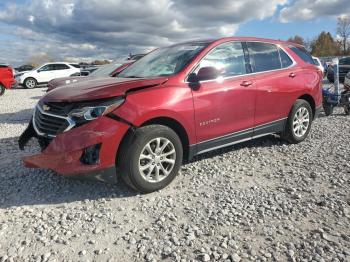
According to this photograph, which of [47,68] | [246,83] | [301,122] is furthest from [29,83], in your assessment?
[246,83]

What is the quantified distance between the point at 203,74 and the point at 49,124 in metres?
1.94

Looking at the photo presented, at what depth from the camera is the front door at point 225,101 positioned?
15.1 feet

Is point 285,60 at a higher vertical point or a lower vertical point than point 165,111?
higher

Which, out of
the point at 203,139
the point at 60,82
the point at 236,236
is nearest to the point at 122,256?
the point at 236,236

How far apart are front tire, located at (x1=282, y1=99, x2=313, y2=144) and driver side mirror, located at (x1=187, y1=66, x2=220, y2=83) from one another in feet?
6.95

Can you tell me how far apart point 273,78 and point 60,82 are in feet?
23.8

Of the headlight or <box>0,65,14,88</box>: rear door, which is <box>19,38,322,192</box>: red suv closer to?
the headlight

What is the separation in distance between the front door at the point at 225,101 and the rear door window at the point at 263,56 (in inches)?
8.0

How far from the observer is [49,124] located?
420 cm

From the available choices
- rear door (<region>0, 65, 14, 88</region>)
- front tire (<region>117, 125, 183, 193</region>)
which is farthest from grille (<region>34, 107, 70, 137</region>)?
rear door (<region>0, 65, 14, 88</region>)

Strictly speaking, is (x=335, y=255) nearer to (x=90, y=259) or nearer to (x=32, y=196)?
(x=90, y=259)

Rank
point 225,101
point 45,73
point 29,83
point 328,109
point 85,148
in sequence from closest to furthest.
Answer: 1. point 85,148
2. point 225,101
3. point 328,109
4. point 29,83
5. point 45,73

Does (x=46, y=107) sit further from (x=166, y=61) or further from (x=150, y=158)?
(x=166, y=61)

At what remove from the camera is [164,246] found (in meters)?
3.16
